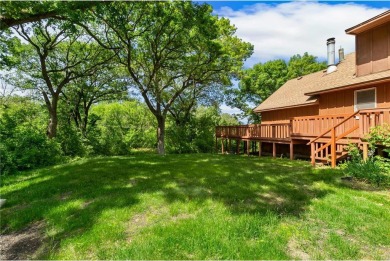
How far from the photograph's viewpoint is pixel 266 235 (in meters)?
3.93

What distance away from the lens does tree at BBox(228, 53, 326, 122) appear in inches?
1142

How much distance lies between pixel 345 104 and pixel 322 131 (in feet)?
8.23

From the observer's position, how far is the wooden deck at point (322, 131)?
8.82 metres

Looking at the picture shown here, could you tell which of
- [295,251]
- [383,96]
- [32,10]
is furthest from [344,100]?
[32,10]

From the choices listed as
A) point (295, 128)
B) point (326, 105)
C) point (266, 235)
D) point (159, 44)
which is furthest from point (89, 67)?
point (266, 235)

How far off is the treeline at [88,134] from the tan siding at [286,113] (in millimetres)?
5132

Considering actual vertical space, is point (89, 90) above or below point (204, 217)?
above

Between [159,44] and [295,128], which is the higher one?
[159,44]

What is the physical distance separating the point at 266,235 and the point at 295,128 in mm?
10115

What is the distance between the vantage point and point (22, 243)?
4102 mm

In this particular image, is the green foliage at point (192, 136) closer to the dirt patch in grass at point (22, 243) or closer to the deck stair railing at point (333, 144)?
the deck stair railing at point (333, 144)

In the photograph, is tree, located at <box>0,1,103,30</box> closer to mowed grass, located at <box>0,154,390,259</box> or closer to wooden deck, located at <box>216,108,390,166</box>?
mowed grass, located at <box>0,154,390,259</box>

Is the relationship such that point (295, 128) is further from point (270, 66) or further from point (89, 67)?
point (270, 66)

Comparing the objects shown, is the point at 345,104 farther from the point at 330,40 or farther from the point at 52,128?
the point at 52,128
